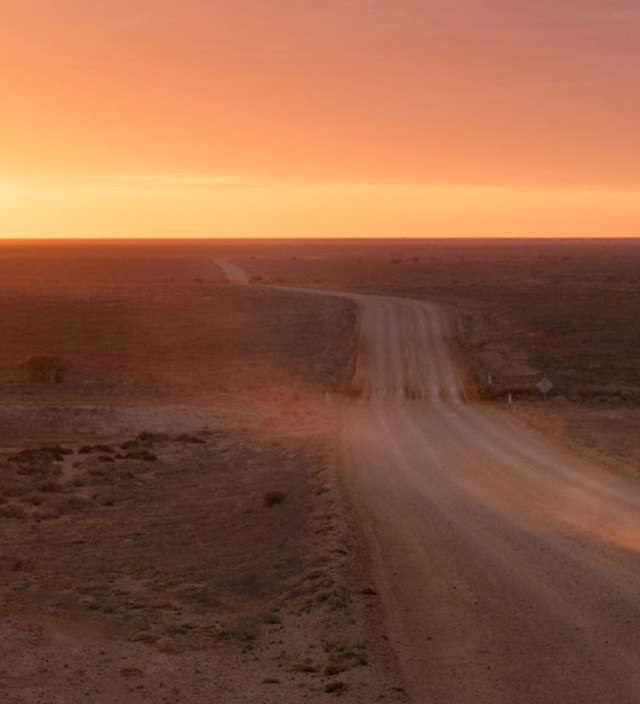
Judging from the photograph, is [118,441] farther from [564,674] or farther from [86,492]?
[564,674]

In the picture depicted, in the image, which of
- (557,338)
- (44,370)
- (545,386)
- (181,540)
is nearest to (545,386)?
(545,386)

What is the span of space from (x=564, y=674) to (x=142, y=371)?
4423 cm

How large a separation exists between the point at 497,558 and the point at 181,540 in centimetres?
834

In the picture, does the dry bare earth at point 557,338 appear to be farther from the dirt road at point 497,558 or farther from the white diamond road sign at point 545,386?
the dirt road at point 497,558

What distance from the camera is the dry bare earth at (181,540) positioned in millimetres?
14078

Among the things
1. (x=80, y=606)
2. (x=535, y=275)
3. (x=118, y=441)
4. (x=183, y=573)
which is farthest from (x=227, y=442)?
(x=535, y=275)

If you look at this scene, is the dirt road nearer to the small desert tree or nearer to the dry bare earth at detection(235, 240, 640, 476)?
the dry bare earth at detection(235, 240, 640, 476)

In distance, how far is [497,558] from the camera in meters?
19.8

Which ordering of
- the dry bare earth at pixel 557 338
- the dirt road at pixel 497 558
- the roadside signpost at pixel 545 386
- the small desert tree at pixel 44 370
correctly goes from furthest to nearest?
the small desert tree at pixel 44 370, the roadside signpost at pixel 545 386, the dry bare earth at pixel 557 338, the dirt road at pixel 497 558

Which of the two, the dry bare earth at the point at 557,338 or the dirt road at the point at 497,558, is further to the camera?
the dry bare earth at the point at 557,338

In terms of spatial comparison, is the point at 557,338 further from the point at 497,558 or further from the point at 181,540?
the point at 497,558

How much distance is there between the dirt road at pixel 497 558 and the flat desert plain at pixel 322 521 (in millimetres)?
70

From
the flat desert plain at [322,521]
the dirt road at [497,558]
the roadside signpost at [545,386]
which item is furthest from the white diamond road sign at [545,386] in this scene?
the dirt road at [497,558]

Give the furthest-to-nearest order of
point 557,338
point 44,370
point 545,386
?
point 557,338, point 44,370, point 545,386
